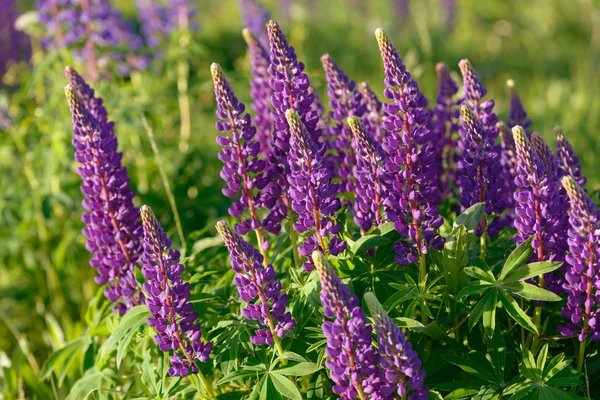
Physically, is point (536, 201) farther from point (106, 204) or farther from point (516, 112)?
point (106, 204)

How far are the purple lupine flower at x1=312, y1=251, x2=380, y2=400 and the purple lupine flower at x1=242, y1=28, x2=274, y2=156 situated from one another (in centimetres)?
133

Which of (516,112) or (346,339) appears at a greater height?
(516,112)

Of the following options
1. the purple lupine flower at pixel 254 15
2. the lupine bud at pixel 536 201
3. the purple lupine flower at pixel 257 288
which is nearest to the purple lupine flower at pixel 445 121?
the lupine bud at pixel 536 201

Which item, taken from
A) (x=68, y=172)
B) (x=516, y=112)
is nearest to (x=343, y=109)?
(x=516, y=112)

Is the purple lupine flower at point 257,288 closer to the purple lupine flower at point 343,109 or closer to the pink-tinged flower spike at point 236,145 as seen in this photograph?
the pink-tinged flower spike at point 236,145

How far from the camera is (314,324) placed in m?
2.54

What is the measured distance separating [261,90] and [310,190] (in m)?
1.10

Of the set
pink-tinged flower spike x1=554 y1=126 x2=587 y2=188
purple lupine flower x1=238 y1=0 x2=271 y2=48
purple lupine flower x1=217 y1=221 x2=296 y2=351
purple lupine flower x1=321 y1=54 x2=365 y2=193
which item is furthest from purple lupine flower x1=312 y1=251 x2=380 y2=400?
purple lupine flower x1=238 y1=0 x2=271 y2=48

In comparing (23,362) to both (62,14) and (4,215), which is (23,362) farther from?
(62,14)

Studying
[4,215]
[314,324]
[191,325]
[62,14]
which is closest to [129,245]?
[191,325]

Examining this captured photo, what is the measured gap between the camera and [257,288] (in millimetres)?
2137

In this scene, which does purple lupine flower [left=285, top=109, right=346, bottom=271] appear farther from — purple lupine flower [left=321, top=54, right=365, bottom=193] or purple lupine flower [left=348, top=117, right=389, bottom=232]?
purple lupine flower [left=321, top=54, right=365, bottom=193]

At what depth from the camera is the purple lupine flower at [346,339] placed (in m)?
1.84

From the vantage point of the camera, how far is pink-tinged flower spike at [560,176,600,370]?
200cm
